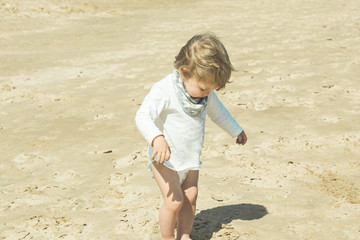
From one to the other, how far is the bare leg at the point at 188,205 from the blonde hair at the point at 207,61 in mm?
548

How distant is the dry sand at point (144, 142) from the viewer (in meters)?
3.36

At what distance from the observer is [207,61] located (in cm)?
254

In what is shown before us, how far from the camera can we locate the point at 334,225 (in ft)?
10.5

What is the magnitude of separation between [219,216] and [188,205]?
540 mm

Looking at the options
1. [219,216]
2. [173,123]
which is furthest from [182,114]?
[219,216]

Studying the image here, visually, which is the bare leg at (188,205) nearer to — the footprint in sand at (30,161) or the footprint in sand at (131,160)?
the footprint in sand at (131,160)

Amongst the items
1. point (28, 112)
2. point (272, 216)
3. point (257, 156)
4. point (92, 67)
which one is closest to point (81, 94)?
point (28, 112)

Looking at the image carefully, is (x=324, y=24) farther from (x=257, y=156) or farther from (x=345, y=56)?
(x=257, y=156)

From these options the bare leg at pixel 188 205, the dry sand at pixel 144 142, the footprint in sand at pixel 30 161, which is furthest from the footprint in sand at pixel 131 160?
the bare leg at pixel 188 205

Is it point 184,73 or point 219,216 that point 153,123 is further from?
point 219,216

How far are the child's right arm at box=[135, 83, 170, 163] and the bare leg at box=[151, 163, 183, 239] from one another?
19cm

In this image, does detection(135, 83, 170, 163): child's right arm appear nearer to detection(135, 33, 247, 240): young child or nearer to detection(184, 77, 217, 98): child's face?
detection(135, 33, 247, 240): young child

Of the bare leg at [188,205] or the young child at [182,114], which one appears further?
the bare leg at [188,205]

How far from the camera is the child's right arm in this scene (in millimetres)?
2451
